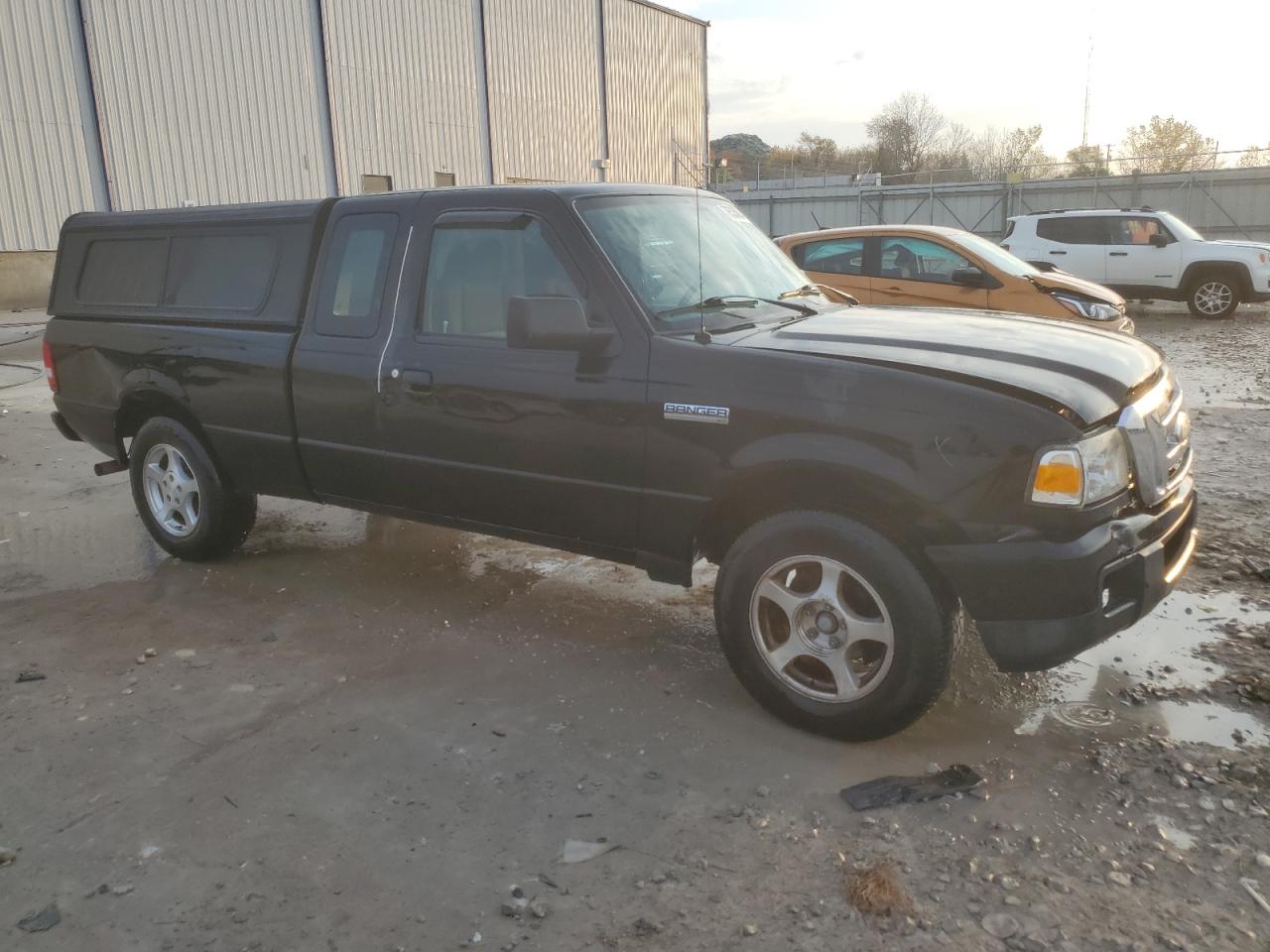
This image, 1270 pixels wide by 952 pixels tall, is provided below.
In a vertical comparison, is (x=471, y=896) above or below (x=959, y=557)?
below

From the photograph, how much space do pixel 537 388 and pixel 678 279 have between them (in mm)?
724

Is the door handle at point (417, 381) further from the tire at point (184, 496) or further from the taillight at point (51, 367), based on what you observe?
the taillight at point (51, 367)

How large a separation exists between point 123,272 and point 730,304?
362cm


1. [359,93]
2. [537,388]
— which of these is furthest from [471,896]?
[359,93]

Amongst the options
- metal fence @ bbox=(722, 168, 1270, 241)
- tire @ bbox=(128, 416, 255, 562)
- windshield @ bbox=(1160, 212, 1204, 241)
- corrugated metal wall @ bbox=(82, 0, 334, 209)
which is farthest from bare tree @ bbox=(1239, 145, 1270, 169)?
tire @ bbox=(128, 416, 255, 562)

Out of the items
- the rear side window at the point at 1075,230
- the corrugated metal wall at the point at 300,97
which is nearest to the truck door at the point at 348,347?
the rear side window at the point at 1075,230

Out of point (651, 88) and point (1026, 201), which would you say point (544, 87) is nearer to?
point (651, 88)

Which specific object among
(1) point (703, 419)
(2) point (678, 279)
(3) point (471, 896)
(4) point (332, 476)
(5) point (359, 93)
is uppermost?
(5) point (359, 93)

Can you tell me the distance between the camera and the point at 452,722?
11.7ft

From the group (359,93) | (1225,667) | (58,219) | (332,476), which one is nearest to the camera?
(1225,667)

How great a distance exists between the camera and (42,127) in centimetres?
1859

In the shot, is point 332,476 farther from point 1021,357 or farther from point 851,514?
point 1021,357

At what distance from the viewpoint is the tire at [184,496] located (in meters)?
5.13

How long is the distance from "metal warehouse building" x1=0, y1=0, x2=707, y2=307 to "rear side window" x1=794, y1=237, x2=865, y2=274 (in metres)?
8.49
